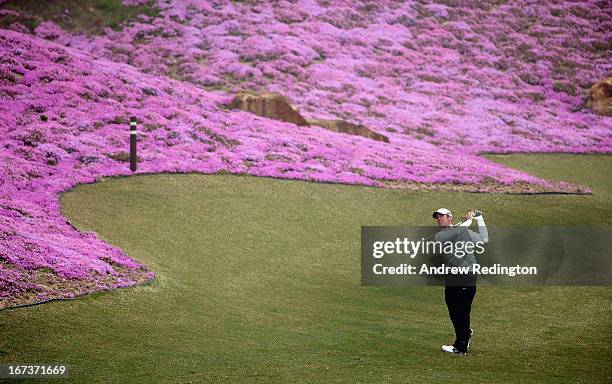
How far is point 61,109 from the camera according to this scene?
3444cm

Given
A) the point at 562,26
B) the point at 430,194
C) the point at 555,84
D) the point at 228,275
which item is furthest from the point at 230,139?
the point at 562,26

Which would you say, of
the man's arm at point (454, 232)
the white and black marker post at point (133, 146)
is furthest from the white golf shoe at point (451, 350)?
the white and black marker post at point (133, 146)

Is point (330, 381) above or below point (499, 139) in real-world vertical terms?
below

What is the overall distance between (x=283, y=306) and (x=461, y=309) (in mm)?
5281

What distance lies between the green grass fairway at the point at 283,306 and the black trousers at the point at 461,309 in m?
0.46

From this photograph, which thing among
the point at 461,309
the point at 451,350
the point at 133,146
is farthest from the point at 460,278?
the point at 133,146

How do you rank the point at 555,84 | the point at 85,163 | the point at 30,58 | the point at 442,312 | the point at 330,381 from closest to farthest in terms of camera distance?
the point at 330,381 < the point at 442,312 < the point at 85,163 < the point at 30,58 < the point at 555,84

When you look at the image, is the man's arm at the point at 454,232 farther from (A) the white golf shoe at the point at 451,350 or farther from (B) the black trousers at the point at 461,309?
(A) the white golf shoe at the point at 451,350

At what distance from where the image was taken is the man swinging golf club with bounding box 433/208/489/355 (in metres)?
14.7

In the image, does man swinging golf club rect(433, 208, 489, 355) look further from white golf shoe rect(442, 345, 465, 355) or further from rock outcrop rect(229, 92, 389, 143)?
rock outcrop rect(229, 92, 389, 143)

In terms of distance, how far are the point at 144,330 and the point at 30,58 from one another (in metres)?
25.5

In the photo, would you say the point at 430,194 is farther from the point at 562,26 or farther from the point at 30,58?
the point at 562,26

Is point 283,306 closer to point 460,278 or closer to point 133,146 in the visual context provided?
point 460,278

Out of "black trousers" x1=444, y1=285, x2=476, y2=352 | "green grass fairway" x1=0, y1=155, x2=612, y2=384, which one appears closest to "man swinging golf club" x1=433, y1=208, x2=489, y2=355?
"black trousers" x1=444, y1=285, x2=476, y2=352
